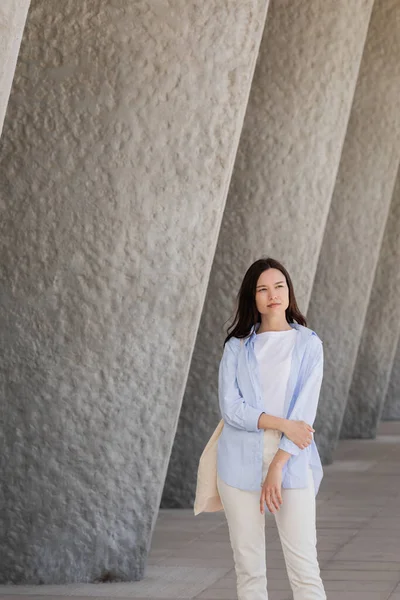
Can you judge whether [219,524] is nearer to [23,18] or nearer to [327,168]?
[327,168]

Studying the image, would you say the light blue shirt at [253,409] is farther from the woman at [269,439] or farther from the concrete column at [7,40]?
the concrete column at [7,40]

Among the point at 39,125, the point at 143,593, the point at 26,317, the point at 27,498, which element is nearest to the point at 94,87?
the point at 39,125

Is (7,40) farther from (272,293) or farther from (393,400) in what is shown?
(393,400)

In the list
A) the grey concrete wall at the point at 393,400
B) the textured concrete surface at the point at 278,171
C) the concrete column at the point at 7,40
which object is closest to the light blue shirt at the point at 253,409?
the concrete column at the point at 7,40

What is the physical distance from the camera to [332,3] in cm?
1057

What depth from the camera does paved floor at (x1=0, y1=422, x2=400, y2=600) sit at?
6.94 m

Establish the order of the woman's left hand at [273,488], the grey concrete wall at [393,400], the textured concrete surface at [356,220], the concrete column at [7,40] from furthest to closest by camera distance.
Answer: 1. the grey concrete wall at [393,400]
2. the textured concrete surface at [356,220]
3. the woman's left hand at [273,488]
4. the concrete column at [7,40]

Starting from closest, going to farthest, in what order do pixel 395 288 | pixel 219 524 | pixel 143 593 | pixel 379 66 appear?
pixel 143 593
pixel 219 524
pixel 379 66
pixel 395 288

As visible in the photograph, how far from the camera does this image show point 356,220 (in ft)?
44.9

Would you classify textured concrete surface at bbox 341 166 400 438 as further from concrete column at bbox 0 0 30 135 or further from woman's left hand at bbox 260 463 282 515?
concrete column at bbox 0 0 30 135

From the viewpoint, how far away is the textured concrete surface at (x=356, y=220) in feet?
44.3

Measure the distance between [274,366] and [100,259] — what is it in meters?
2.24

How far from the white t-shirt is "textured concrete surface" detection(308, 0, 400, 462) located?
8.25 metres

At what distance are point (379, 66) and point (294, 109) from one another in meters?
3.90
